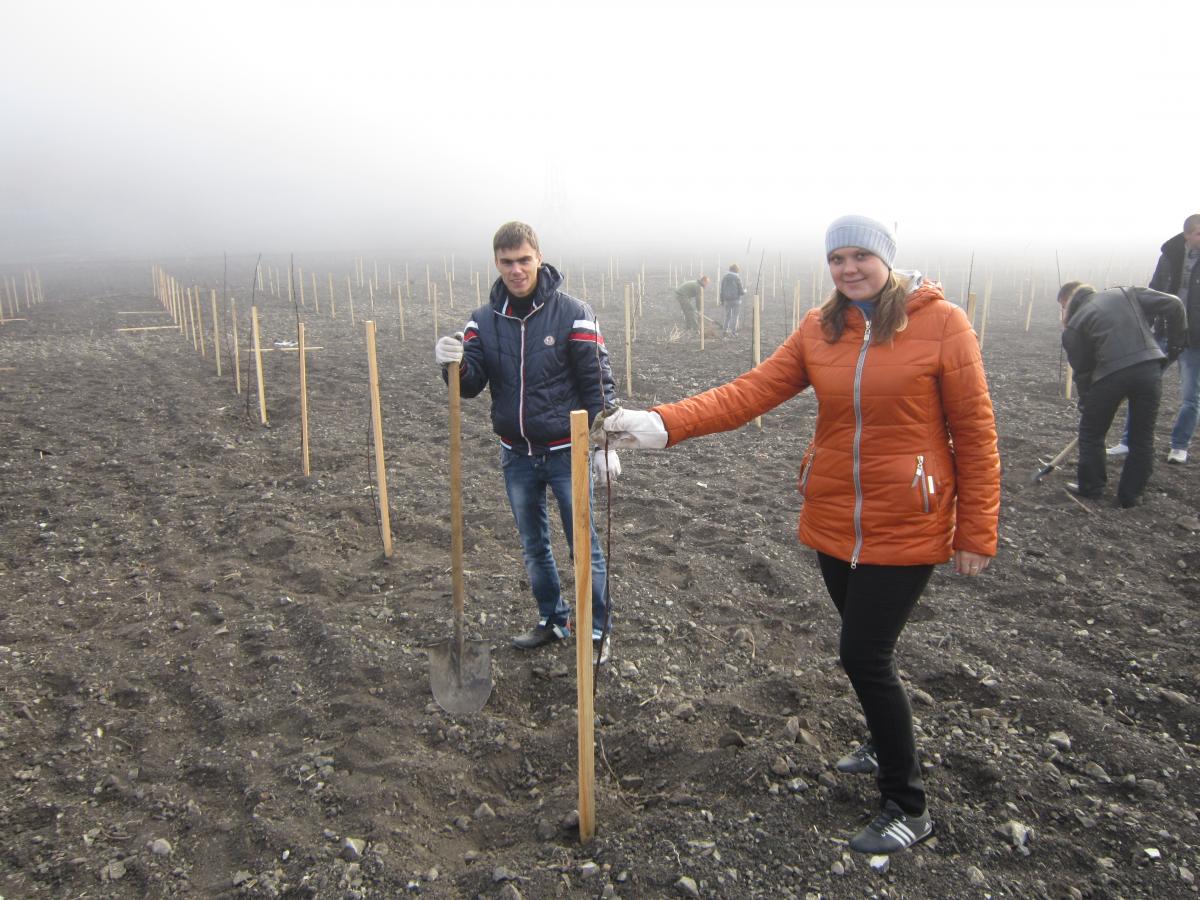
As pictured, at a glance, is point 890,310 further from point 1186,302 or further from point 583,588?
point 1186,302

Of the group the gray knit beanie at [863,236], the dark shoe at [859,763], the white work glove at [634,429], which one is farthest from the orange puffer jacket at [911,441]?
the dark shoe at [859,763]

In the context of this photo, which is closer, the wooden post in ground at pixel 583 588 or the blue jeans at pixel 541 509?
the wooden post in ground at pixel 583 588

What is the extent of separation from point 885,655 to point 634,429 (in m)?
0.91

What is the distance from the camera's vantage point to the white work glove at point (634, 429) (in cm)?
214

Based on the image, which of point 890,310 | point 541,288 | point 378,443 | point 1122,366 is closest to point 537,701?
point 541,288

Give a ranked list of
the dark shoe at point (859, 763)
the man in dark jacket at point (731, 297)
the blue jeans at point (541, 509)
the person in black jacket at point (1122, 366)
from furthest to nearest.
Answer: the man in dark jacket at point (731, 297) → the person in black jacket at point (1122, 366) → the blue jeans at point (541, 509) → the dark shoe at point (859, 763)

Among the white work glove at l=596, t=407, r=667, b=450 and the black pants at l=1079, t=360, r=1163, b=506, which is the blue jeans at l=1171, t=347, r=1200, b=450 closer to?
the black pants at l=1079, t=360, r=1163, b=506

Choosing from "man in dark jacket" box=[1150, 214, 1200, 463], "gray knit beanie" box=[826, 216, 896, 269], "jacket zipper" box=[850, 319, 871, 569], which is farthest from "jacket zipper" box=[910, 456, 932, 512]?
"man in dark jacket" box=[1150, 214, 1200, 463]

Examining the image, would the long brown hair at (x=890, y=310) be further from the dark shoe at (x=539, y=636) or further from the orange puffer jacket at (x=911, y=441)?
the dark shoe at (x=539, y=636)

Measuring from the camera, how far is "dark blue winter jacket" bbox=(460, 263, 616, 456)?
2.85 meters

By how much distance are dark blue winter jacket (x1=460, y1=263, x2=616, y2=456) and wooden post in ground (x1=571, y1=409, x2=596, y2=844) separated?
0.87 metres

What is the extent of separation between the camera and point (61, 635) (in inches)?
136

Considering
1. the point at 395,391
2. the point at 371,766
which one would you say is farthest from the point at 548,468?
the point at 395,391

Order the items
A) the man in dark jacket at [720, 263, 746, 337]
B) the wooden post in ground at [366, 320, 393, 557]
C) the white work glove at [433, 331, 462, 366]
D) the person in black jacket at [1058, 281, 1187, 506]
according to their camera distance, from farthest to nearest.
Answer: the man in dark jacket at [720, 263, 746, 337]
the person in black jacket at [1058, 281, 1187, 506]
the wooden post in ground at [366, 320, 393, 557]
the white work glove at [433, 331, 462, 366]
